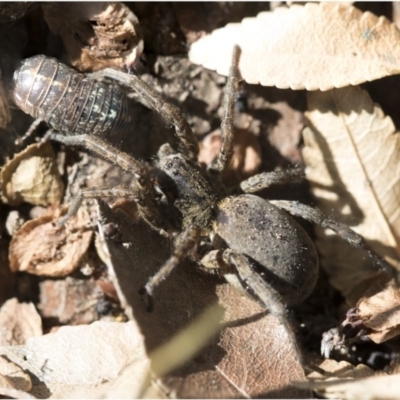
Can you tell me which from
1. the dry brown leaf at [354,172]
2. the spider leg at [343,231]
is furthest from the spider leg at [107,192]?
the dry brown leaf at [354,172]

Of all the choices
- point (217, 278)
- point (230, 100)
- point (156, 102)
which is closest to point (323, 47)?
point (230, 100)

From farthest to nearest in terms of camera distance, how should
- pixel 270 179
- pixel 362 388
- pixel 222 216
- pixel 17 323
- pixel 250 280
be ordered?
pixel 270 179 < pixel 222 216 < pixel 17 323 < pixel 250 280 < pixel 362 388

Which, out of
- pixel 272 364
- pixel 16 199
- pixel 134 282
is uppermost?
pixel 16 199

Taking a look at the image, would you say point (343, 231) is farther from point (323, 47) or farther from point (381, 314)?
point (323, 47)

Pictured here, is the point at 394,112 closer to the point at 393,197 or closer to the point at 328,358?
the point at 393,197

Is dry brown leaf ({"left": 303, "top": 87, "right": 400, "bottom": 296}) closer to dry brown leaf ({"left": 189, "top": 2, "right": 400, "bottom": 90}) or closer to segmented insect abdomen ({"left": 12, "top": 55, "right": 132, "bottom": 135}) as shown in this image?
dry brown leaf ({"left": 189, "top": 2, "right": 400, "bottom": 90})

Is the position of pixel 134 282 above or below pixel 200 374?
above

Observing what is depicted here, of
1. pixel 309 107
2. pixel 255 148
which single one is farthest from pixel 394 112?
pixel 255 148
